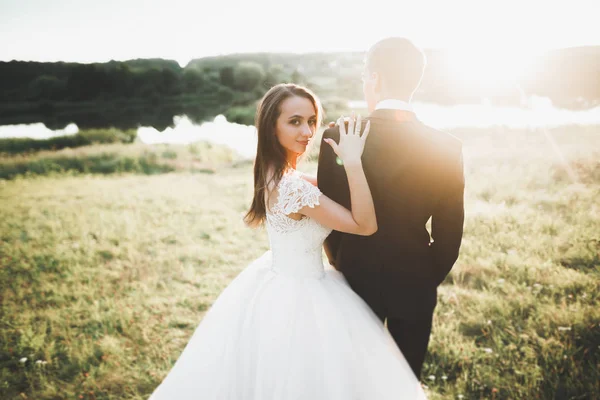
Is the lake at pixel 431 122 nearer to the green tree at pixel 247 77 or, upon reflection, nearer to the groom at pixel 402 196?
the green tree at pixel 247 77

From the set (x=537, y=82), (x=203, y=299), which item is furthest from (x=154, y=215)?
(x=537, y=82)

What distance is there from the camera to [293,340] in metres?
Answer: 1.95

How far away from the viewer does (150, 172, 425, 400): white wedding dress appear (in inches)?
74.3

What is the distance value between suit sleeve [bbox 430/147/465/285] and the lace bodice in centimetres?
65

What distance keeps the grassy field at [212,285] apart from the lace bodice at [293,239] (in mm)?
1548

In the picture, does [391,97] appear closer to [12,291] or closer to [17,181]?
[12,291]

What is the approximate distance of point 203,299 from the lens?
15.1 ft

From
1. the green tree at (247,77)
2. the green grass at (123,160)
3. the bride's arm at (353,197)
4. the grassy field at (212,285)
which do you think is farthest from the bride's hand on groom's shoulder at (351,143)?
the green tree at (247,77)

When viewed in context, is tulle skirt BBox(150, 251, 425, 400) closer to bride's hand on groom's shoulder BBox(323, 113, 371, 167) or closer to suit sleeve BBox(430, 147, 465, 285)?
suit sleeve BBox(430, 147, 465, 285)

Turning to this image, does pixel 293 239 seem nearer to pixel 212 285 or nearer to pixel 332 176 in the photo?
pixel 332 176

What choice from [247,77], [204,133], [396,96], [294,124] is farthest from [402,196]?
[247,77]

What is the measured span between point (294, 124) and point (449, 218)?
3.51ft

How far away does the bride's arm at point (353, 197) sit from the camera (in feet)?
5.95

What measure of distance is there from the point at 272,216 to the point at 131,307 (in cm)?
319
